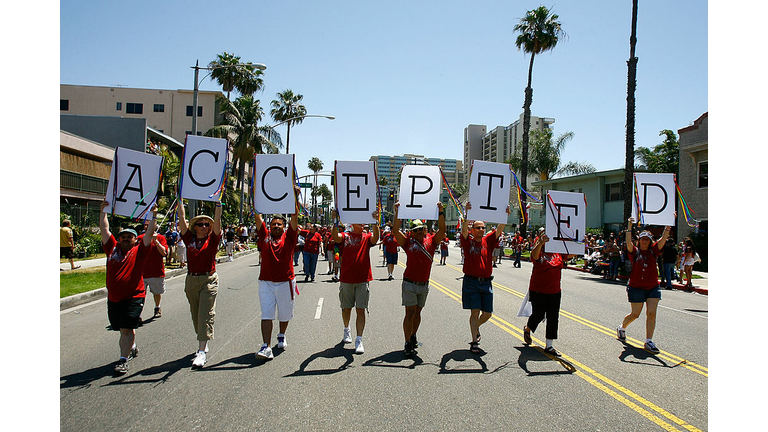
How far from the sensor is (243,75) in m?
38.8

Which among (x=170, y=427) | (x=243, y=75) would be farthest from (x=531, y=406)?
(x=243, y=75)

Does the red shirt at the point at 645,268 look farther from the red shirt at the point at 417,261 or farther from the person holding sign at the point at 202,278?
the person holding sign at the point at 202,278

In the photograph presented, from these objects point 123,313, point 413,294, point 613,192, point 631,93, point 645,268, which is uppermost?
point 631,93

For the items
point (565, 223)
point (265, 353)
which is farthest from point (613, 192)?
point (265, 353)

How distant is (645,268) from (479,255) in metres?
2.58

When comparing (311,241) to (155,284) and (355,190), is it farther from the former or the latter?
(355,190)

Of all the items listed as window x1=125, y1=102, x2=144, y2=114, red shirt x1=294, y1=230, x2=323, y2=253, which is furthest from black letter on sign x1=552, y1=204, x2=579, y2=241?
window x1=125, y1=102, x2=144, y2=114

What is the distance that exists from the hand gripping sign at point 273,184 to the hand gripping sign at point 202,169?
469mm

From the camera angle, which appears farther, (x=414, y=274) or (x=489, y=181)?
(x=489, y=181)

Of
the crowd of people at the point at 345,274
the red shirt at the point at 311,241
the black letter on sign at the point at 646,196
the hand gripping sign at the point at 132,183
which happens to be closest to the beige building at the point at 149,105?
the red shirt at the point at 311,241

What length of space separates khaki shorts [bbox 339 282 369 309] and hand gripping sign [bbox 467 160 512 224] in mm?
1921

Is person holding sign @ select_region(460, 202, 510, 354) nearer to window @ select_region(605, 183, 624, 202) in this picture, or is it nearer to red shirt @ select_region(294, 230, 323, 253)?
red shirt @ select_region(294, 230, 323, 253)

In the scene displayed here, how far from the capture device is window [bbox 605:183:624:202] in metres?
34.7

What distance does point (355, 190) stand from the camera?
693cm
